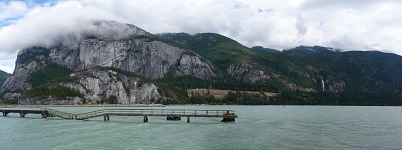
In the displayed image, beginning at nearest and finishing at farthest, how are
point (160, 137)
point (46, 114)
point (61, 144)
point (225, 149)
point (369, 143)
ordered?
point (225, 149) → point (61, 144) → point (369, 143) → point (160, 137) → point (46, 114)

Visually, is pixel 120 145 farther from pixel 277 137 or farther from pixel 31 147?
pixel 277 137

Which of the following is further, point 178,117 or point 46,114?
point 46,114

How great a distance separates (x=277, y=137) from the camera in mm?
66000

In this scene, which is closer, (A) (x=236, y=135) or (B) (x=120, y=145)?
(B) (x=120, y=145)

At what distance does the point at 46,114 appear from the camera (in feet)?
405

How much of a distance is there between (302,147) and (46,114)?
312ft

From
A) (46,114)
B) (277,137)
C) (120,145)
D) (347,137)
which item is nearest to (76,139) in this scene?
(120,145)

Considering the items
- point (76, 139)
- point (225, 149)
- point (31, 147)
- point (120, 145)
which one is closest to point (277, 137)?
point (225, 149)

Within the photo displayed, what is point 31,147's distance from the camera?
52.7 m

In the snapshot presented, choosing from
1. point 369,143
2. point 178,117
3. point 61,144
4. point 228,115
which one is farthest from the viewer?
point 178,117

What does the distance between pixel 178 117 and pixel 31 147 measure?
61.6m

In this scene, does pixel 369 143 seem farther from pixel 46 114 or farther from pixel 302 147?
pixel 46 114

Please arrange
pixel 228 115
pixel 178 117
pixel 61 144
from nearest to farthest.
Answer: pixel 61 144
pixel 228 115
pixel 178 117

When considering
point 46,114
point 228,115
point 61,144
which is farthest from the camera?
point 46,114
